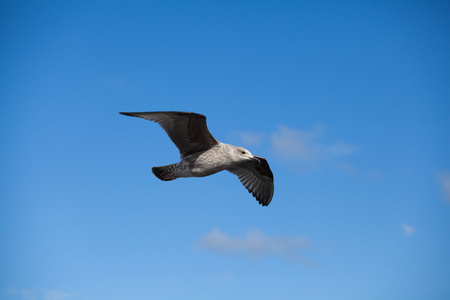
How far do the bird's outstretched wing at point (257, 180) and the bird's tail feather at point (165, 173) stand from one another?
229 centimetres

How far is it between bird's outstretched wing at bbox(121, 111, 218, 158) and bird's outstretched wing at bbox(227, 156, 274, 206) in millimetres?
2210

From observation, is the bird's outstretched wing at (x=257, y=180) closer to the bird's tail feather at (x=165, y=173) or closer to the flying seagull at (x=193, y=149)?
the flying seagull at (x=193, y=149)

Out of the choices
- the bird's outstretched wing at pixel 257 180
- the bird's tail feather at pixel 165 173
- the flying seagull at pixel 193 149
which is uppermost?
the bird's outstretched wing at pixel 257 180

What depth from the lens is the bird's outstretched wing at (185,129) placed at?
7.92 m

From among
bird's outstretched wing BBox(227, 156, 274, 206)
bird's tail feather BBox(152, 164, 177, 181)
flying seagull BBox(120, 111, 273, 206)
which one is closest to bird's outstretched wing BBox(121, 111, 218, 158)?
flying seagull BBox(120, 111, 273, 206)

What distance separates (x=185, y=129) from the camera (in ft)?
27.2

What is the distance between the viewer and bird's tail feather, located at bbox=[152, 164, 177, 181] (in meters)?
8.65

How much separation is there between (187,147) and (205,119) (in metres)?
0.82

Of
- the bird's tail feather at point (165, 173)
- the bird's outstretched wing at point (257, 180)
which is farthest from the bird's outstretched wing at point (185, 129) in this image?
the bird's outstretched wing at point (257, 180)

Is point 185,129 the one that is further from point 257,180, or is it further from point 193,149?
point 257,180

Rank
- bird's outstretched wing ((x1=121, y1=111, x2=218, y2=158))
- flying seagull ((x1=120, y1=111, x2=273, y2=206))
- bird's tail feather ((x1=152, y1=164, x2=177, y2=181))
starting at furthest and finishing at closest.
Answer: bird's tail feather ((x1=152, y1=164, x2=177, y2=181)) → flying seagull ((x1=120, y1=111, x2=273, y2=206)) → bird's outstretched wing ((x1=121, y1=111, x2=218, y2=158))

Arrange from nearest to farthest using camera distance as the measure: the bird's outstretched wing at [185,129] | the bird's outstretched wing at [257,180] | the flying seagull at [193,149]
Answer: the bird's outstretched wing at [185,129]
the flying seagull at [193,149]
the bird's outstretched wing at [257,180]

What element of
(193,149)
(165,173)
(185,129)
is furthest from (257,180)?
(185,129)

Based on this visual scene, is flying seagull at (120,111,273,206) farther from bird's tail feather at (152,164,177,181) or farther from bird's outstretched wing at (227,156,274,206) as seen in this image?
bird's outstretched wing at (227,156,274,206)
